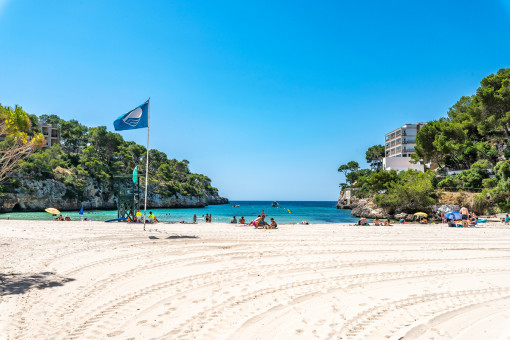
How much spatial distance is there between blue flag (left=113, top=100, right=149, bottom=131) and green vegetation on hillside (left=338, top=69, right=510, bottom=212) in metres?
42.9

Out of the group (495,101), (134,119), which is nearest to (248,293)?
(134,119)

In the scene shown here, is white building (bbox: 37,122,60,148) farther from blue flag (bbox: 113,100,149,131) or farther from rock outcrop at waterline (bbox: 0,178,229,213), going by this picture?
blue flag (bbox: 113,100,149,131)

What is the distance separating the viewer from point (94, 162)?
80.3 m

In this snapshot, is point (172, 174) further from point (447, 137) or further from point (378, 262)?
point (378, 262)

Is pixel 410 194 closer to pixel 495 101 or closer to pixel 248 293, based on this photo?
pixel 495 101

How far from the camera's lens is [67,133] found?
3942 inches

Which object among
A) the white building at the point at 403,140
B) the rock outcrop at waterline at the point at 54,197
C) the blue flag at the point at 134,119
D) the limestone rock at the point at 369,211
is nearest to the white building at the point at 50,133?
the rock outcrop at waterline at the point at 54,197

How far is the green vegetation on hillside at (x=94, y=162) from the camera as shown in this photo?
69062 mm

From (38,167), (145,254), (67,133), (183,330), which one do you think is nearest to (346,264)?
(183,330)

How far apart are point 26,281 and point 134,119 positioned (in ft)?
35.1

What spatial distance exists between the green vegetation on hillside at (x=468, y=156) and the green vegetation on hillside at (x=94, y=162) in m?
70.6

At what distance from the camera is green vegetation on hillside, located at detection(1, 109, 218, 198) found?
227 ft

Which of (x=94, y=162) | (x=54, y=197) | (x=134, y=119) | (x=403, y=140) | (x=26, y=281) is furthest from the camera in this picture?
(x=403, y=140)

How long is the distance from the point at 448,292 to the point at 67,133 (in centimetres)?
11691
